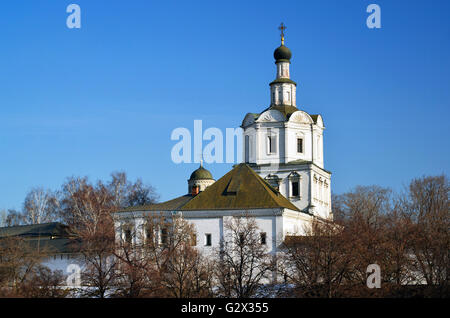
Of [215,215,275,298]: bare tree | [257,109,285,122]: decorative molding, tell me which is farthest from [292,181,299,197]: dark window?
[215,215,275,298]: bare tree

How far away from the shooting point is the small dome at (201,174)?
76.2m

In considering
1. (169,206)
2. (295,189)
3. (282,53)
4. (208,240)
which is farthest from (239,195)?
(282,53)

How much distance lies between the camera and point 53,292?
4456cm

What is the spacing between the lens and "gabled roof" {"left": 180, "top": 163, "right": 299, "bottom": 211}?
54250 millimetres

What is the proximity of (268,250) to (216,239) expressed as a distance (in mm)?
3175

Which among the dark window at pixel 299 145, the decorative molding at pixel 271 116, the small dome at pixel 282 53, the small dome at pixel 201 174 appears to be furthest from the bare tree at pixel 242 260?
the small dome at pixel 201 174

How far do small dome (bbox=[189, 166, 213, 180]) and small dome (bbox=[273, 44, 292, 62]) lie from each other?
15.7m

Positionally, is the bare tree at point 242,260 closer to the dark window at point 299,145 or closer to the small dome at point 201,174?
the dark window at point 299,145

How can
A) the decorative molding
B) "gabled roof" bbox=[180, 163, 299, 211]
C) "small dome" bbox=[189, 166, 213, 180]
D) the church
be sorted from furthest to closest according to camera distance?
"small dome" bbox=[189, 166, 213, 180] < the decorative molding < "gabled roof" bbox=[180, 163, 299, 211] < the church

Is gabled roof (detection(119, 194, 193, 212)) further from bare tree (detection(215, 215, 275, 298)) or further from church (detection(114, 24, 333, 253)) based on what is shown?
bare tree (detection(215, 215, 275, 298))

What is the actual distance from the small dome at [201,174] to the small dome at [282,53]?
15738 millimetres

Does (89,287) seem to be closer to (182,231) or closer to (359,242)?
(182,231)

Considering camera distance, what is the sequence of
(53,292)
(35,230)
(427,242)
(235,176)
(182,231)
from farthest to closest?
(35,230) → (235,176) → (182,231) → (427,242) → (53,292)

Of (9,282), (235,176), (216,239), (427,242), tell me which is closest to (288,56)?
(235,176)
